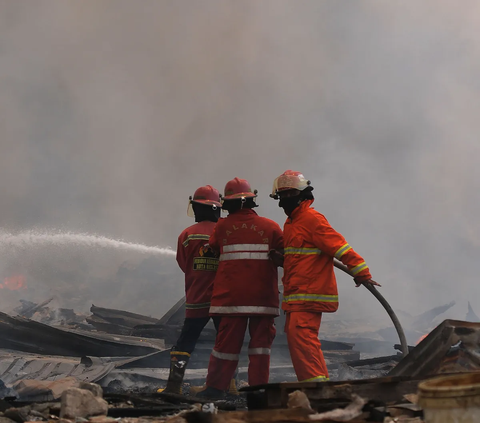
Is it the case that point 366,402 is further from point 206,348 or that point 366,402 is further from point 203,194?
point 206,348

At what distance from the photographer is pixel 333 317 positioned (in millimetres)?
17672

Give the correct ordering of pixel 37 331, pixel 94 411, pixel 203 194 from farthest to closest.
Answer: pixel 37 331
pixel 203 194
pixel 94 411

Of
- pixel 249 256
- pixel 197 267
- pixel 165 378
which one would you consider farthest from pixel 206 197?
pixel 165 378

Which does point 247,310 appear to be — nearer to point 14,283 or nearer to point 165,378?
point 165,378

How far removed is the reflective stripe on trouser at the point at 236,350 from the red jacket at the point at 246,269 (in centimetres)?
12

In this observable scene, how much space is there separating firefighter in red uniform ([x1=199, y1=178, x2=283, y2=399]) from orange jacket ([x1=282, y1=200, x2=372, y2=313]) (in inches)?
11.5

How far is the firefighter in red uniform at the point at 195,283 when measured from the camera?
5.03 meters

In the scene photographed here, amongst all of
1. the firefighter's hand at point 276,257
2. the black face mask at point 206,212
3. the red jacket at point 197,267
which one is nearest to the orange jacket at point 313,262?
the firefighter's hand at point 276,257

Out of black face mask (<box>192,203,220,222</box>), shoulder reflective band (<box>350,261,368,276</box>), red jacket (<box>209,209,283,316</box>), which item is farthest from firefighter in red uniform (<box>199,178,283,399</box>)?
shoulder reflective band (<box>350,261,368,276</box>)

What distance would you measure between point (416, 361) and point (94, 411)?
6.83 feet

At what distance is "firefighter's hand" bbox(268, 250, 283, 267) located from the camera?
4602 mm

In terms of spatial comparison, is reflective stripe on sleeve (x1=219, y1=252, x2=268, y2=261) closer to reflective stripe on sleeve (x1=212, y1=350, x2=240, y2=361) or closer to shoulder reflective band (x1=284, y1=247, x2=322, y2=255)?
shoulder reflective band (x1=284, y1=247, x2=322, y2=255)

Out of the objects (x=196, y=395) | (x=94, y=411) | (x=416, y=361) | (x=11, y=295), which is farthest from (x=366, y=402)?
(x=11, y=295)

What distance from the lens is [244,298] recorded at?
457 cm
